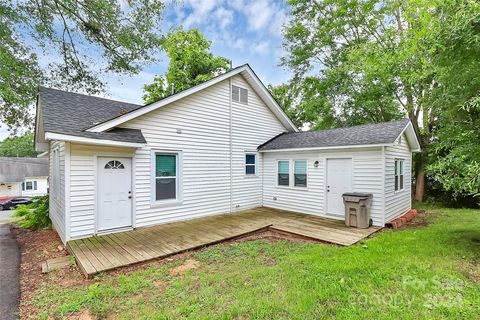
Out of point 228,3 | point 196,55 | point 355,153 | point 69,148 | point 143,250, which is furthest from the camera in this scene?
point 196,55

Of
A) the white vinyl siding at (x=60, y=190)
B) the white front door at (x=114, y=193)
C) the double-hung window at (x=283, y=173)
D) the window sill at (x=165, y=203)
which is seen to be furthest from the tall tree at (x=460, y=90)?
the white vinyl siding at (x=60, y=190)

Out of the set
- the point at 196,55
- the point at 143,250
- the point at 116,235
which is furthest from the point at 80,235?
the point at 196,55

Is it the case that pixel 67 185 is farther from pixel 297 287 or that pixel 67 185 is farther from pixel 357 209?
pixel 357 209

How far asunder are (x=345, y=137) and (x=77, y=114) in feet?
26.3

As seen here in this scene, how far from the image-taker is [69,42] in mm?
9398

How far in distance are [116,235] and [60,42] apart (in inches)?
319

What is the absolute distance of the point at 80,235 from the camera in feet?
18.8

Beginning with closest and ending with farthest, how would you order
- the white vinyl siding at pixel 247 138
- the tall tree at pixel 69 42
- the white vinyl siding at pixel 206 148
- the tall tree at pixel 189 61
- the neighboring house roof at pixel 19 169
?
the white vinyl siding at pixel 206 148 < the tall tree at pixel 69 42 < the white vinyl siding at pixel 247 138 < the tall tree at pixel 189 61 < the neighboring house roof at pixel 19 169

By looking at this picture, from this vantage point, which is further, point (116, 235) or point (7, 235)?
point (7, 235)

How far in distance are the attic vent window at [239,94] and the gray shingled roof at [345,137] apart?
2.04 m

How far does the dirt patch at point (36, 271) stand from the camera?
11.3 ft

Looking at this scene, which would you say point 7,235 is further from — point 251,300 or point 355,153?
point 355,153

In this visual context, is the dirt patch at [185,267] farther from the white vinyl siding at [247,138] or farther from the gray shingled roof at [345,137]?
the gray shingled roof at [345,137]

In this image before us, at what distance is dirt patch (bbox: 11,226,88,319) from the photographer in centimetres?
345
